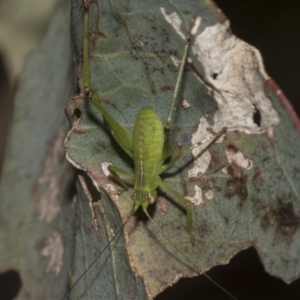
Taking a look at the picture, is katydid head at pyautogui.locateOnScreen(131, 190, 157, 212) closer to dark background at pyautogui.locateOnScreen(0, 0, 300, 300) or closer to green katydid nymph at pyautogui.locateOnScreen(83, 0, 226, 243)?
green katydid nymph at pyautogui.locateOnScreen(83, 0, 226, 243)

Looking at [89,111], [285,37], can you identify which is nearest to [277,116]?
[89,111]

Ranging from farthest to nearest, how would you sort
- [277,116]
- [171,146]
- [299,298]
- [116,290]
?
[299,298]
[171,146]
[116,290]
[277,116]

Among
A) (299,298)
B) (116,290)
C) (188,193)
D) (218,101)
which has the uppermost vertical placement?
(218,101)

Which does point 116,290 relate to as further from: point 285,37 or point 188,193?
point 285,37

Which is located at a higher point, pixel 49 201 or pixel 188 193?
pixel 188 193

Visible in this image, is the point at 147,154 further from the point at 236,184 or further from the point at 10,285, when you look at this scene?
the point at 10,285

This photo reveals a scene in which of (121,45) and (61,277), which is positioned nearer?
(121,45)

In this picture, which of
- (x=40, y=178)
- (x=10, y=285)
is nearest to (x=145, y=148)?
(x=40, y=178)

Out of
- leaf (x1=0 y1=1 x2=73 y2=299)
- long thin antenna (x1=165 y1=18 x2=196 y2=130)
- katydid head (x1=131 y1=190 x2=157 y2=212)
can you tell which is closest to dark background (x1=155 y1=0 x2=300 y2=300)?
long thin antenna (x1=165 y1=18 x2=196 y2=130)
